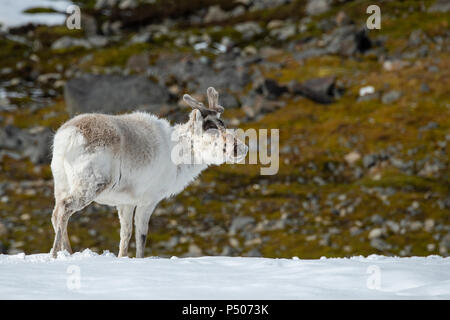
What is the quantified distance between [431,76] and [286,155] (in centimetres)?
1204

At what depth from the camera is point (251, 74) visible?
40.1 m

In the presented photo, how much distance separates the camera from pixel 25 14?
70938 millimetres

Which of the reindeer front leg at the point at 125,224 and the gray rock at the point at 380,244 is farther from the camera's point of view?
the gray rock at the point at 380,244

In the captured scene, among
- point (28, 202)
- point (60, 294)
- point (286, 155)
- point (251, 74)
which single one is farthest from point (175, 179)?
point (251, 74)

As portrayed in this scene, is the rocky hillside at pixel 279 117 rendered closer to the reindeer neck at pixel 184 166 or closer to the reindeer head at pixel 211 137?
the reindeer neck at pixel 184 166

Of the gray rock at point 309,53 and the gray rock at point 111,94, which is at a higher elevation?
the gray rock at point 309,53

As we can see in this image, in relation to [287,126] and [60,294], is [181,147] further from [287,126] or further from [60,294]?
[287,126]

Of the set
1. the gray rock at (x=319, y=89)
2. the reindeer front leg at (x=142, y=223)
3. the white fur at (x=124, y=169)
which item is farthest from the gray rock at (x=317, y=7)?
the reindeer front leg at (x=142, y=223)

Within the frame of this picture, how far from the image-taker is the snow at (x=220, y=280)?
6574 mm

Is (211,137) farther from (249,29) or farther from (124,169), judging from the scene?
(249,29)

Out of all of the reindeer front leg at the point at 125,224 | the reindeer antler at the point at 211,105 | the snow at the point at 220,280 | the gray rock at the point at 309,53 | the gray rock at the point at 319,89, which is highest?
the gray rock at the point at 309,53

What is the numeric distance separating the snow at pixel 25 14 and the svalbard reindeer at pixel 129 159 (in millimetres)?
58222

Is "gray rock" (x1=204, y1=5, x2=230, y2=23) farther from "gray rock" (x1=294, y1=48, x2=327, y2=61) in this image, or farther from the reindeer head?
the reindeer head

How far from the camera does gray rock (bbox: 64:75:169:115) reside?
3434 cm
